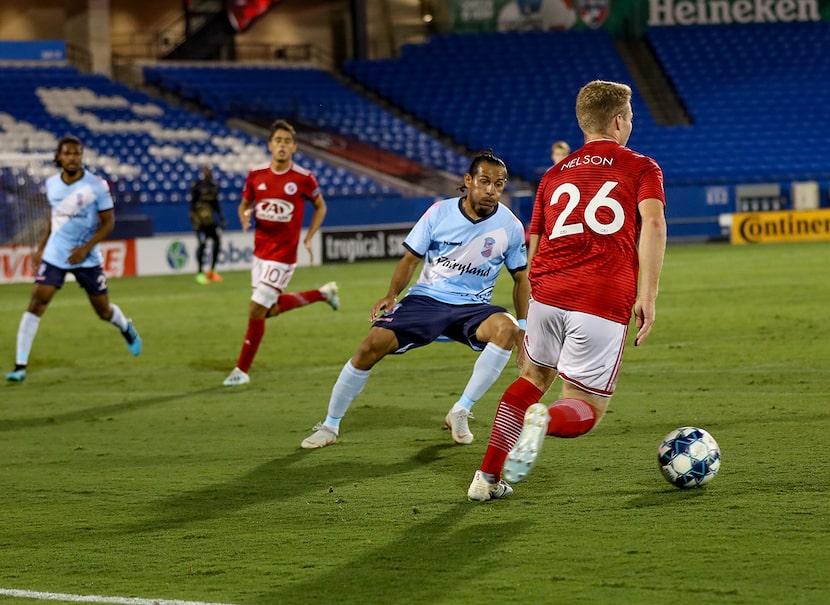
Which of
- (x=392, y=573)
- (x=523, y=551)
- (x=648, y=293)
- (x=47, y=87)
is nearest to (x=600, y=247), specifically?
(x=648, y=293)

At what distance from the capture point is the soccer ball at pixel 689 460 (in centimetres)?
606

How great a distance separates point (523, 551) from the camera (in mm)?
5082

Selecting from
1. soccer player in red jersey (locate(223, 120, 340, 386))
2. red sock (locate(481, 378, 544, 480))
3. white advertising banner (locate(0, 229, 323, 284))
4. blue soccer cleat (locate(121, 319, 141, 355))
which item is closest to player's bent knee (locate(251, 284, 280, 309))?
soccer player in red jersey (locate(223, 120, 340, 386))

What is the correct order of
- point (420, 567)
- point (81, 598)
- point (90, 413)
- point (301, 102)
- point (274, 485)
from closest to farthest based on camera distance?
point (81, 598)
point (420, 567)
point (274, 485)
point (90, 413)
point (301, 102)

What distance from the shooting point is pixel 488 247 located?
746 cm

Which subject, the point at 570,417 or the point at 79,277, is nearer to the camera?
the point at 570,417

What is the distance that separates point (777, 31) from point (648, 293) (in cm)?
3995

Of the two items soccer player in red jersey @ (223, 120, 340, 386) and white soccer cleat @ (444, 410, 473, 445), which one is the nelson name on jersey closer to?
white soccer cleat @ (444, 410, 473, 445)

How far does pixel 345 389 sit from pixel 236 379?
3565 millimetres

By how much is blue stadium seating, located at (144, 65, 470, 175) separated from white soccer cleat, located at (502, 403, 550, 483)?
29.8m

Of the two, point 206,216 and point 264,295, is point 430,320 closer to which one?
point 264,295

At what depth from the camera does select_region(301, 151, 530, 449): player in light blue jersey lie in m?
7.35

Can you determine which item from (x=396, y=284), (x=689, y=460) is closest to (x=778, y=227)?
(x=396, y=284)

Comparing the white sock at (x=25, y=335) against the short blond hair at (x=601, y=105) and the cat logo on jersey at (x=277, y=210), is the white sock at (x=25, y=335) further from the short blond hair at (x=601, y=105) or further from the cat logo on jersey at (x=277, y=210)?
the short blond hair at (x=601, y=105)
